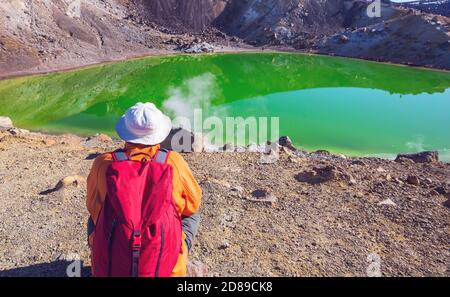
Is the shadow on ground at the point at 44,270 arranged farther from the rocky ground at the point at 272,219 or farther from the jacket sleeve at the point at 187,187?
the jacket sleeve at the point at 187,187

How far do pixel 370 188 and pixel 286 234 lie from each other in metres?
2.26

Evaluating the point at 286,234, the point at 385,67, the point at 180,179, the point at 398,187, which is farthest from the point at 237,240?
the point at 385,67

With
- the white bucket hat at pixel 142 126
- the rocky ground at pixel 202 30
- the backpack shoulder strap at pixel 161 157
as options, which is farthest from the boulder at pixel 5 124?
the rocky ground at pixel 202 30

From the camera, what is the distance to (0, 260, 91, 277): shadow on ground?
4.42 meters

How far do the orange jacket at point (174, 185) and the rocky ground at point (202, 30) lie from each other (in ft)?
92.5

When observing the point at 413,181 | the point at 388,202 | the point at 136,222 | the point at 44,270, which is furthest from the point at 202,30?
the point at 136,222

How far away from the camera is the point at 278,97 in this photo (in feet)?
69.3

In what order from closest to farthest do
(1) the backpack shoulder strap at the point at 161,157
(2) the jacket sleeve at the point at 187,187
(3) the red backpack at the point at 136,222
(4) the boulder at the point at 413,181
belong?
(3) the red backpack at the point at 136,222, (1) the backpack shoulder strap at the point at 161,157, (2) the jacket sleeve at the point at 187,187, (4) the boulder at the point at 413,181

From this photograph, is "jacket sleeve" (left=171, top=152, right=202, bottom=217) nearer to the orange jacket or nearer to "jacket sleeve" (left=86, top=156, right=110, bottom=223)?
the orange jacket

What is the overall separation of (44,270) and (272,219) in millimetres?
2817

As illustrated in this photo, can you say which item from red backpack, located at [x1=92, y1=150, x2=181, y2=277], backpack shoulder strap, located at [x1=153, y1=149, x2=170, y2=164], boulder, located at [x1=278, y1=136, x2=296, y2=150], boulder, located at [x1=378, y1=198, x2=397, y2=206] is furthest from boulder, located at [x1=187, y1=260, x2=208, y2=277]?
boulder, located at [x1=278, y1=136, x2=296, y2=150]

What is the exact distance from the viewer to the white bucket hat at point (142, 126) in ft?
9.25

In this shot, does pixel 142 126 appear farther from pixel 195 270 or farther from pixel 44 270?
pixel 44 270

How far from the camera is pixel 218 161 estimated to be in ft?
27.1
